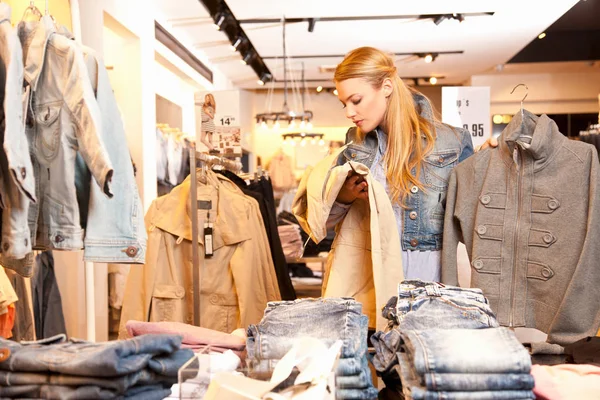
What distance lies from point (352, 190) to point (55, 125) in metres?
0.96

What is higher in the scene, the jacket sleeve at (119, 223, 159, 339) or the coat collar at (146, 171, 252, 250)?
A: the coat collar at (146, 171, 252, 250)

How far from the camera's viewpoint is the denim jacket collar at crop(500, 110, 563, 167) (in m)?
2.17

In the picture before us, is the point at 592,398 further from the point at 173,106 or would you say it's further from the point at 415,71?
the point at 415,71

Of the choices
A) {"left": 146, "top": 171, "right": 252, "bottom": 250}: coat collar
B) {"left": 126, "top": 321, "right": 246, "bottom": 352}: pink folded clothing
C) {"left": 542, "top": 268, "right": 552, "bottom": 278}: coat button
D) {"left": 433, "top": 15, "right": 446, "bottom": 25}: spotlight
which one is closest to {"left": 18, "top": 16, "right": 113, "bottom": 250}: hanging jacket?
{"left": 126, "top": 321, "right": 246, "bottom": 352}: pink folded clothing

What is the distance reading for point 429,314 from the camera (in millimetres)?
1616

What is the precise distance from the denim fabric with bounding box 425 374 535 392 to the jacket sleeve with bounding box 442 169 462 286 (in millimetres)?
1062

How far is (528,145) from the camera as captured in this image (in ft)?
7.14

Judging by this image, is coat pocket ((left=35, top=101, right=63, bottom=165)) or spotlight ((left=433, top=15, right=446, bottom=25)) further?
spotlight ((left=433, top=15, right=446, bottom=25))

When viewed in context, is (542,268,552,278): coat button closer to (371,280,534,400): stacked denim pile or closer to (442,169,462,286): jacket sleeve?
(442,169,462,286): jacket sleeve

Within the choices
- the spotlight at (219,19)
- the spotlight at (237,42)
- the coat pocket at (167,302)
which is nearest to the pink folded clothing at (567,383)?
the coat pocket at (167,302)

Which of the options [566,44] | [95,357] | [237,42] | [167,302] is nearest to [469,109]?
[167,302]

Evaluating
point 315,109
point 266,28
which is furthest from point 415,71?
point 266,28

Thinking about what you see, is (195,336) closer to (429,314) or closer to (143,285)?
(429,314)

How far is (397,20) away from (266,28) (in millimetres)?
1579
